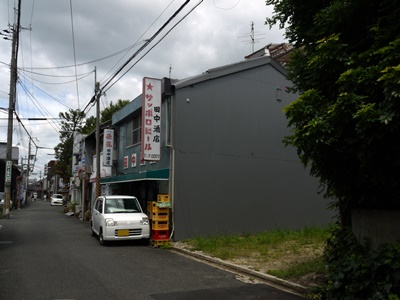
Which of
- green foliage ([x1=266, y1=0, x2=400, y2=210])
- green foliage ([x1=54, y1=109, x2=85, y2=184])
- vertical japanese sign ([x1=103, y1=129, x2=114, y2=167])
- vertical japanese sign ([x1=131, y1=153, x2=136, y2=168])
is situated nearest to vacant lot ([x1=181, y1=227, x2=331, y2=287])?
green foliage ([x1=266, y1=0, x2=400, y2=210])

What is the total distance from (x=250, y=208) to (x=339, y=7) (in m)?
10.4

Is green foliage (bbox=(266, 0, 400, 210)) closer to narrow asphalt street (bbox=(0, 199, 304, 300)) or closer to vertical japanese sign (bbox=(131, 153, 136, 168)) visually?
narrow asphalt street (bbox=(0, 199, 304, 300))

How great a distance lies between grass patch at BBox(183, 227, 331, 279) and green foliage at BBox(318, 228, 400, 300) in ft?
4.26

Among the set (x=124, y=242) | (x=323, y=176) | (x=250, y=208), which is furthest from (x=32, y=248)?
(x=323, y=176)

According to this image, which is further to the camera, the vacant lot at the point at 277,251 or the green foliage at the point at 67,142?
the green foliage at the point at 67,142

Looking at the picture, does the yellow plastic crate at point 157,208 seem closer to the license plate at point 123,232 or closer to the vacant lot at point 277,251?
the license plate at point 123,232

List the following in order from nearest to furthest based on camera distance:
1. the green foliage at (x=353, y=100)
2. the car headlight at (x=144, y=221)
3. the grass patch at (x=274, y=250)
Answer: the green foliage at (x=353, y=100) → the grass patch at (x=274, y=250) → the car headlight at (x=144, y=221)

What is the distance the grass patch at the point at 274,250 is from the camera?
28.4 feet

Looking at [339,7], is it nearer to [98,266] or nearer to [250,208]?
[98,266]

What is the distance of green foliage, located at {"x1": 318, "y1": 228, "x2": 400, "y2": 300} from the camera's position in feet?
17.0

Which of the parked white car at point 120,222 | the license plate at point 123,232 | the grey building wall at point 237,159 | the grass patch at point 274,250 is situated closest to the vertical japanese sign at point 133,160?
the parked white car at point 120,222

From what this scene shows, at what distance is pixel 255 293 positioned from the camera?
702cm

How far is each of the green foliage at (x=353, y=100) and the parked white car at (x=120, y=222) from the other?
7872mm

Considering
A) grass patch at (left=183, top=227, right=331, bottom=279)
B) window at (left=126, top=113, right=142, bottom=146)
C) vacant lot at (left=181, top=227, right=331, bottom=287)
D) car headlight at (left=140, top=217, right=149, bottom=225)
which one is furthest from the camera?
window at (left=126, top=113, right=142, bottom=146)
